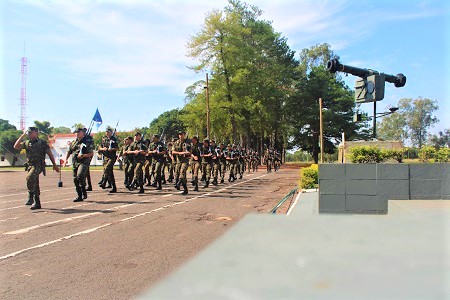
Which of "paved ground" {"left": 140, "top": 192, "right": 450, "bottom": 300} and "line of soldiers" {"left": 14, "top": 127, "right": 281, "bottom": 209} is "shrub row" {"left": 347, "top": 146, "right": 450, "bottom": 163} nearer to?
"paved ground" {"left": 140, "top": 192, "right": 450, "bottom": 300}

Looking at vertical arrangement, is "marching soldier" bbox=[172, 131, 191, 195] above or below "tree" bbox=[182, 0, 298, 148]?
below

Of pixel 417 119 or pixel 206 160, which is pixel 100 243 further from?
pixel 417 119

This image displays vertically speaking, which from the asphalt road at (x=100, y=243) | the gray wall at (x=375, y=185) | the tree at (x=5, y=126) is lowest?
the asphalt road at (x=100, y=243)

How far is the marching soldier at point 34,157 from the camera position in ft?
31.3

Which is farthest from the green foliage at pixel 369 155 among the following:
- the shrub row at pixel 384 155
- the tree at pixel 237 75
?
the tree at pixel 237 75

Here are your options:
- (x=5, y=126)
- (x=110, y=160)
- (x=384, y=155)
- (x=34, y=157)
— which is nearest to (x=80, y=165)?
(x=34, y=157)

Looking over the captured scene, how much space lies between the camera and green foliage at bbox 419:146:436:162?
8375 millimetres

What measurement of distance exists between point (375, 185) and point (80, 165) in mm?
7769

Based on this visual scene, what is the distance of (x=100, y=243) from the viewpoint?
598 centimetres

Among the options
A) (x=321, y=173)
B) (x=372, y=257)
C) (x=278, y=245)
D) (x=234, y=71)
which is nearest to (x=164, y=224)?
(x=321, y=173)

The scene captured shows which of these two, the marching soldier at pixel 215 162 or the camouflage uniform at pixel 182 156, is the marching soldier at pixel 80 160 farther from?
the marching soldier at pixel 215 162

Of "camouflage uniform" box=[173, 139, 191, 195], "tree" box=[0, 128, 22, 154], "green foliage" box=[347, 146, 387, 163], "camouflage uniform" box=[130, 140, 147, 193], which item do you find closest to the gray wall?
"green foliage" box=[347, 146, 387, 163]

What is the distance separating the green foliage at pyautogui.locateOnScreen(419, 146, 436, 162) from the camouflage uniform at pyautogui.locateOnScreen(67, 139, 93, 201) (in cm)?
844

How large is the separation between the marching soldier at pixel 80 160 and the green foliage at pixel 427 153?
8.44 metres
